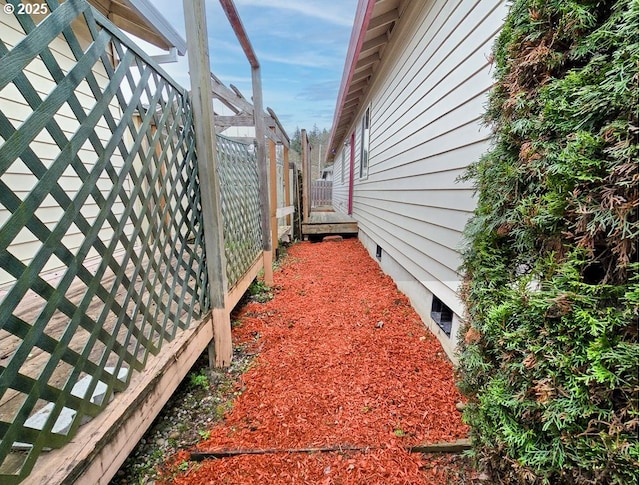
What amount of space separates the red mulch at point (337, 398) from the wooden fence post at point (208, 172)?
38 centimetres

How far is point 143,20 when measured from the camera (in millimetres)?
2771

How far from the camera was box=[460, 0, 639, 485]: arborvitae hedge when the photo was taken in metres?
0.74

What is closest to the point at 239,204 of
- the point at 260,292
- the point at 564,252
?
the point at 260,292

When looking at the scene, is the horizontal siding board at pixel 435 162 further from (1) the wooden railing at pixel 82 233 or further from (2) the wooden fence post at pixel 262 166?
(1) the wooden railing at pixel 82 233

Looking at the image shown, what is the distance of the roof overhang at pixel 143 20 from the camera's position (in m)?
2.82

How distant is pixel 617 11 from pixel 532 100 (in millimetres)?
275

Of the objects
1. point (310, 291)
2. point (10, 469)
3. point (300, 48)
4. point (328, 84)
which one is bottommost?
point (310, 291)

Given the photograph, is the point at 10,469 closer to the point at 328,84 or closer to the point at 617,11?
the point at 617,11

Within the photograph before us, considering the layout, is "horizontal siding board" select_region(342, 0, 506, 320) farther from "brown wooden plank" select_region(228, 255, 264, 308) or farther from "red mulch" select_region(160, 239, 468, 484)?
"brown wooden plank" select_region(228, 255, 264, 308)

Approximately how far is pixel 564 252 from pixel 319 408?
160cm

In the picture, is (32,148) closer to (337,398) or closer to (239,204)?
(239,204)

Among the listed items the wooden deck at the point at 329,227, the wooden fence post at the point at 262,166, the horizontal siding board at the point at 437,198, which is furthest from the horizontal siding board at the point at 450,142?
the wooden deck at the point at 329,227

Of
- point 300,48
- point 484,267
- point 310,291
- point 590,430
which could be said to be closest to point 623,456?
point 590,430

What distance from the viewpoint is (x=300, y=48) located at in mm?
27609
